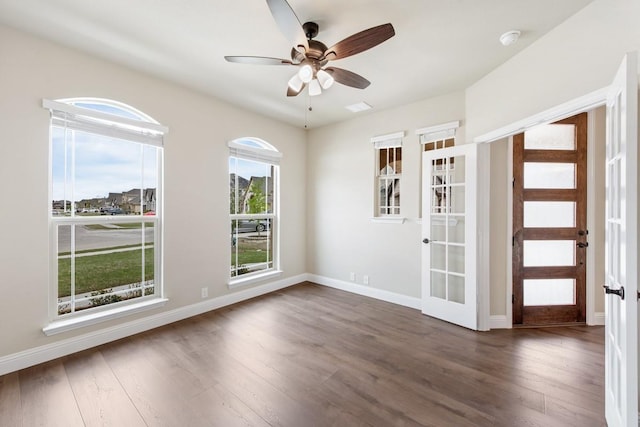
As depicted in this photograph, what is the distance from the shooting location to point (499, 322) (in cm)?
319

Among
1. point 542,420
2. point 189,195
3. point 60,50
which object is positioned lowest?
point 542,420

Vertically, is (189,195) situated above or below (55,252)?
above

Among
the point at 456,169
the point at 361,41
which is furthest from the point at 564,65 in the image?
the point at 361,41

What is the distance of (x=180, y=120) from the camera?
3367 millimetres

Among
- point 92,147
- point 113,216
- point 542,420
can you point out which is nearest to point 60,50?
point 92,147

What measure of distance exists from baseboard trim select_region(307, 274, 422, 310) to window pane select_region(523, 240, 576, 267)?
4.86 feet

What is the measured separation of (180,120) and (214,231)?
1.50 m

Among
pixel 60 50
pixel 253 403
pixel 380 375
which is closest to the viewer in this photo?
pixel 253 403

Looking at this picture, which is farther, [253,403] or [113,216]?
[113,216]

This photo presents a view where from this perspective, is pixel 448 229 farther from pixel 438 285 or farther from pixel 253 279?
pixel 253 279

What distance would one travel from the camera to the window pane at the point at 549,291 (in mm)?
3342

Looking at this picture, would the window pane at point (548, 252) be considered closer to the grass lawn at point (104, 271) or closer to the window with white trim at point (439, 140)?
the window with white trim at point (439, 140)

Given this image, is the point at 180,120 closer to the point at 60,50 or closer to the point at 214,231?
the point at 60,50

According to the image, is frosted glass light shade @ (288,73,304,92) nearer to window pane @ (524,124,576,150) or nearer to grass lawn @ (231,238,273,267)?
grass lawn @ (231,238,273,267)
